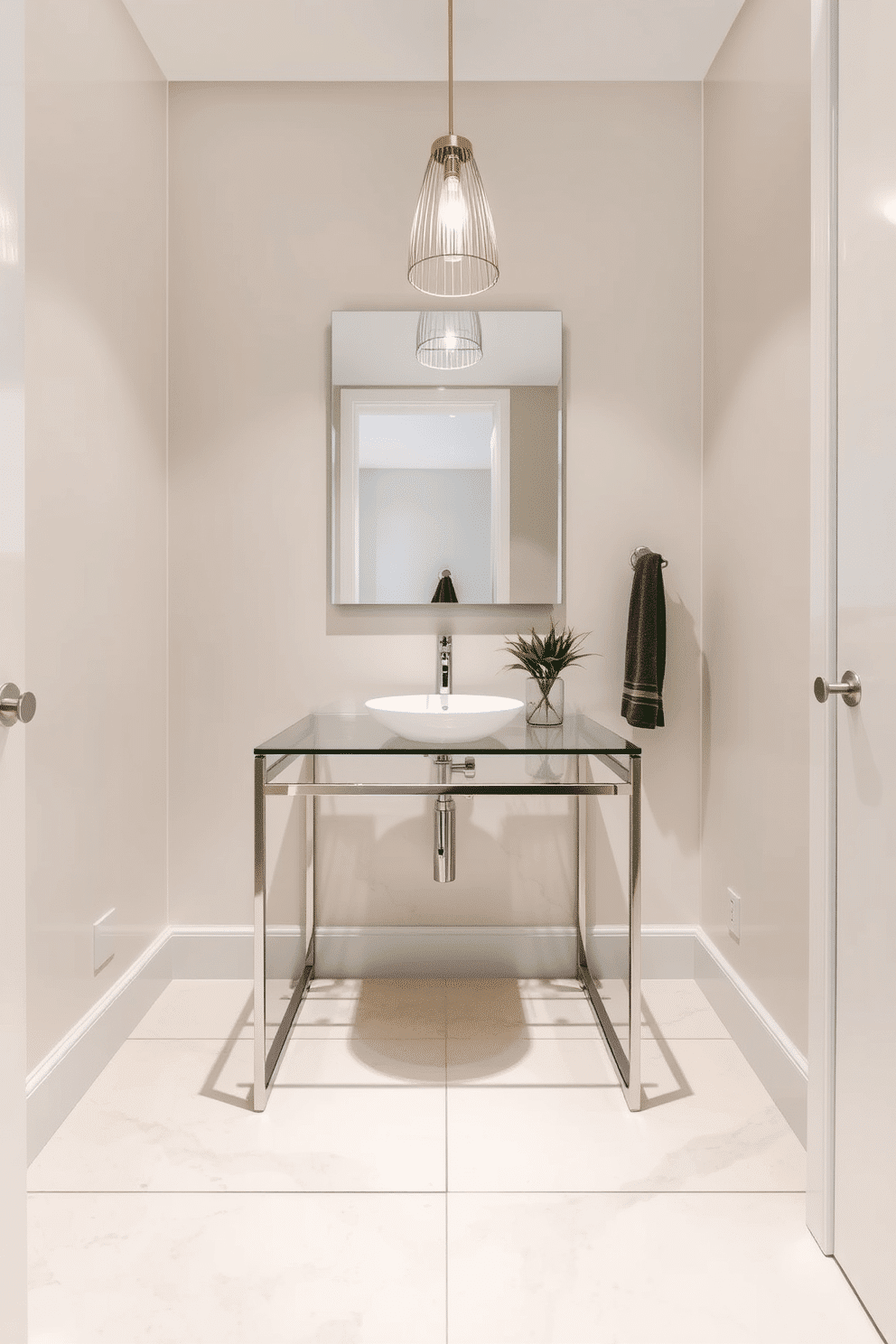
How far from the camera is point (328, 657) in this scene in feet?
7.70

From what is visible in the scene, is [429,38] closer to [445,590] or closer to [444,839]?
[445,590]

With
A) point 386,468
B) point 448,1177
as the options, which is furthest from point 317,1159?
point 386,468

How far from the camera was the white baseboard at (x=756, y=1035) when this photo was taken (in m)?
1.64

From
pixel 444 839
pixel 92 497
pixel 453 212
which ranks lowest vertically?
pixel 444 839

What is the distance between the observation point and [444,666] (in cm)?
231

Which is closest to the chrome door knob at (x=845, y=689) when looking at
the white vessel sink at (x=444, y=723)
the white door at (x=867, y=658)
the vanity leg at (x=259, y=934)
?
the white door at (x=867, y=658)

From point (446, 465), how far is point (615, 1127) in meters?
1.66

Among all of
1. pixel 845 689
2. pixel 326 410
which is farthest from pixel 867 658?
pixel 326 410

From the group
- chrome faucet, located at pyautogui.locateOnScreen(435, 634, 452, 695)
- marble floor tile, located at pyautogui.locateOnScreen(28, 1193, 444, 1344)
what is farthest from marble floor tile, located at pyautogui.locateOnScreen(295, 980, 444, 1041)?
chrome faucet, located at pyautogui.locateOnScreen(435, 634, 452, 695)

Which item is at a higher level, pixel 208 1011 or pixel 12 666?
pixel 12 666

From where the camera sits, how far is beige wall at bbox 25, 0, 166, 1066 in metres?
1.59

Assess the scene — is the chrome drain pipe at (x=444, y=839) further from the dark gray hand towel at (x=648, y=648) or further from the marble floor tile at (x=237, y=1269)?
the marble floor tile at (x=237, y=1269)

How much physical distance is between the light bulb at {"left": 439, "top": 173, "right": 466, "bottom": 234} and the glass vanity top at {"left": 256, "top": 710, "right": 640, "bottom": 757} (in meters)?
1.05

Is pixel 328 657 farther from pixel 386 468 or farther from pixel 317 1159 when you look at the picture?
pixel 317 1159
